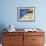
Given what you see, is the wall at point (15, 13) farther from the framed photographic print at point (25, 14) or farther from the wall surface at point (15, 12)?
the framed photographic print at point (25, 14)

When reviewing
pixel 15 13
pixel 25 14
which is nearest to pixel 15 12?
pixel 15 13

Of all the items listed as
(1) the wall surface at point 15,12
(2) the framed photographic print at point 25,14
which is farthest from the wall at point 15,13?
(2) the framed photographic print at point 25,14

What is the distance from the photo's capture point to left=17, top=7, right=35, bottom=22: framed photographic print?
14.8ft

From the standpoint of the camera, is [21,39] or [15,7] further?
[15,7]

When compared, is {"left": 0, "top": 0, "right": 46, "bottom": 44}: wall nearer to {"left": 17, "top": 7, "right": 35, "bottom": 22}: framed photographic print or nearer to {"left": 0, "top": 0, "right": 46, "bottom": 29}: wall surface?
{"left": 0, "top": 0, "right": 46, "bottom": 29}: wall surface

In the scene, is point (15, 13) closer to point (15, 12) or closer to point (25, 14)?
point (15, 12)

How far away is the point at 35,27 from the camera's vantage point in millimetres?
4574

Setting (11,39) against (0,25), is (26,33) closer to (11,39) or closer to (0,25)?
(11,39)

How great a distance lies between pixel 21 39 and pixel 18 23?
2.35 ft

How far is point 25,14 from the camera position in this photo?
4535mm

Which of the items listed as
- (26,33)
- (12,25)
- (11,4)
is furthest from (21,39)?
(11,4)

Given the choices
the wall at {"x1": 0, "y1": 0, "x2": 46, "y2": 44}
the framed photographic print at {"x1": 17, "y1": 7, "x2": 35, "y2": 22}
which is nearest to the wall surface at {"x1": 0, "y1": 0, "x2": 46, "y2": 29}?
the wall at {"x1": 0, "y1": 0, "x2": 46, "y2": 44}

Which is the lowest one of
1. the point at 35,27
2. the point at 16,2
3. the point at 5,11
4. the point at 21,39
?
the point at 21,39

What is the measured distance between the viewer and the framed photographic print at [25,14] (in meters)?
4.51
